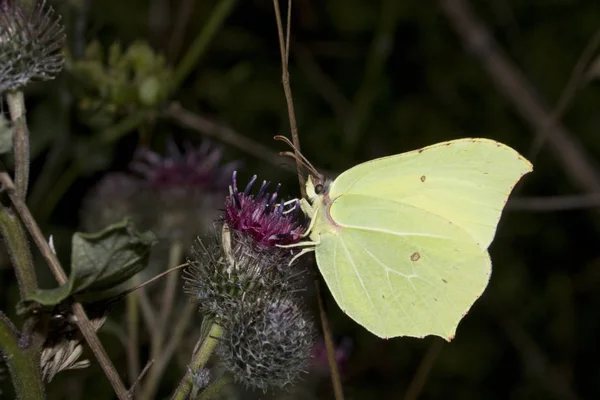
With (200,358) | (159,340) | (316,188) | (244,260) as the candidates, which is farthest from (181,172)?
(200,358)

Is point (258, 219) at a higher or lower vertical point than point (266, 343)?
higher

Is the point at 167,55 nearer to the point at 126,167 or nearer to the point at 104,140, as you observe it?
the point at 126,167

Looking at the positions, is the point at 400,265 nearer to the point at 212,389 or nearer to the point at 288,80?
the point at 288,80

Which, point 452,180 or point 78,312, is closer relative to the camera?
point 78,312

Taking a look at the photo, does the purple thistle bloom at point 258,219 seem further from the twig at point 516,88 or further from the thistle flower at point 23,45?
the twig at point 516,88

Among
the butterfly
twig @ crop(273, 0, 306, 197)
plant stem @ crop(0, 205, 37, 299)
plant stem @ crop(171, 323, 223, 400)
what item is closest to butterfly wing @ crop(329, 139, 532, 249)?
the butterfly

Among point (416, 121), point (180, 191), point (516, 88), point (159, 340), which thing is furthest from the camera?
point (416, 121)

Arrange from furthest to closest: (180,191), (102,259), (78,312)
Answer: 1. (180,191)
2. (78,312)
3. (102,259)
